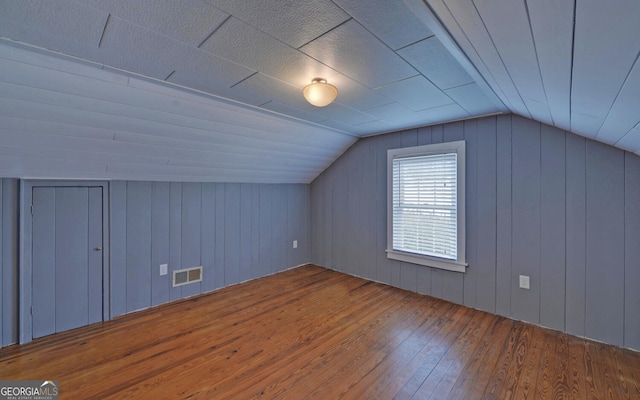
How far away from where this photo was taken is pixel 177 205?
339cm

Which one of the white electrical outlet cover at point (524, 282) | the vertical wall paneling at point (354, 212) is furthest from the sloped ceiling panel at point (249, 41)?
the vertical wall paneling at point (354, 212)

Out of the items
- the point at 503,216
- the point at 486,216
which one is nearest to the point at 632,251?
the point at 503,216

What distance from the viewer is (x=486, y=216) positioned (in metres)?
3.05

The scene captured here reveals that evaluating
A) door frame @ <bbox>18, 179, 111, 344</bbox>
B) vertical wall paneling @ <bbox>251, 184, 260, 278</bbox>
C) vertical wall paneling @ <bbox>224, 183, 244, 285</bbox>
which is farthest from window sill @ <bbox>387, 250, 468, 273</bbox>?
door frame @ <bbox>18, 179, 111, 344</bbox>

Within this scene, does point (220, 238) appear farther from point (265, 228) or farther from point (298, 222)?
point (298, 222)

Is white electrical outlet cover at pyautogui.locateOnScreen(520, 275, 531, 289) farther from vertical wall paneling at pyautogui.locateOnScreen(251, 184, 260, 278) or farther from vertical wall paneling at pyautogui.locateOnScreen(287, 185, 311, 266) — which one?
vertical wall paneling at pyautogui.locateOnScreen(251, 184, 260, 278)

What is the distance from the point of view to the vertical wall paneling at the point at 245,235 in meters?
4.03

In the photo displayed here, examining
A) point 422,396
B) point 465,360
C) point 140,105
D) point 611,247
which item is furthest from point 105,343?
point 611,247

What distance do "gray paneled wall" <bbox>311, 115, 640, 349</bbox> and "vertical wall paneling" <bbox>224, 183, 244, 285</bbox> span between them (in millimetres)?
2249

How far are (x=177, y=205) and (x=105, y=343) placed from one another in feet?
5.02

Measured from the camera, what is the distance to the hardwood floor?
1859 millimetres

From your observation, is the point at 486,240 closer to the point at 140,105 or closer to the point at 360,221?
the point at 360,221

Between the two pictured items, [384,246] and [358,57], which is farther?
[384,246]

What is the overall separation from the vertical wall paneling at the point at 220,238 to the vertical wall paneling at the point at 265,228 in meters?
0.61
